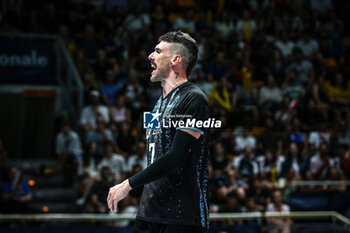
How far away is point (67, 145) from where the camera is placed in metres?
12.0

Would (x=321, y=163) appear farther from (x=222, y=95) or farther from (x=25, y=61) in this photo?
(x=25, y=61)

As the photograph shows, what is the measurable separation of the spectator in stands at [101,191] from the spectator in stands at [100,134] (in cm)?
110

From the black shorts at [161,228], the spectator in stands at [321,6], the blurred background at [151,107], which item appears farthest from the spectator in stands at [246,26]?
the black shorts at [161,228]

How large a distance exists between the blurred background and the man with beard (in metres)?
5.31

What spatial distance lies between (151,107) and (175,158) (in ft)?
33.6

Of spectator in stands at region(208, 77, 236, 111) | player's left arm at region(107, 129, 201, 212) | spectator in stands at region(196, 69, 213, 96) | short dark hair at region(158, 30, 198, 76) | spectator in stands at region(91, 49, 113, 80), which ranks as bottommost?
player's left arm at region(107, 129, 201, 212)

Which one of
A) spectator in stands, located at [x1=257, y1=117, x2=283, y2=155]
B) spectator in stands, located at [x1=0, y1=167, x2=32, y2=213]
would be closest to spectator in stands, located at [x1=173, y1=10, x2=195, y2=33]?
spectator in stands, located at [x1=257, y1=117, x2=283, y2=155]

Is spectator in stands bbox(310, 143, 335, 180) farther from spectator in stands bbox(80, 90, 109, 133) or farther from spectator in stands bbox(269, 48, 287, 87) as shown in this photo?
spectator in stands bbox(80, 90, 109, 133)

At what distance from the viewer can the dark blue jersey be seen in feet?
10.1

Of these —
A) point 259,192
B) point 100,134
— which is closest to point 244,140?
point 259,192

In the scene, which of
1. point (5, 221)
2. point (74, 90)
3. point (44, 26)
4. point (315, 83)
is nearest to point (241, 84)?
point (315, 83)

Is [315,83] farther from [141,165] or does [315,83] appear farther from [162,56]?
[162,56]

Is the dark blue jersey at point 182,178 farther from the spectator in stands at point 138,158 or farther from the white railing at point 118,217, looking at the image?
the spectator in stands at point 138,158

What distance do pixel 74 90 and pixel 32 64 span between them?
1.17 m
